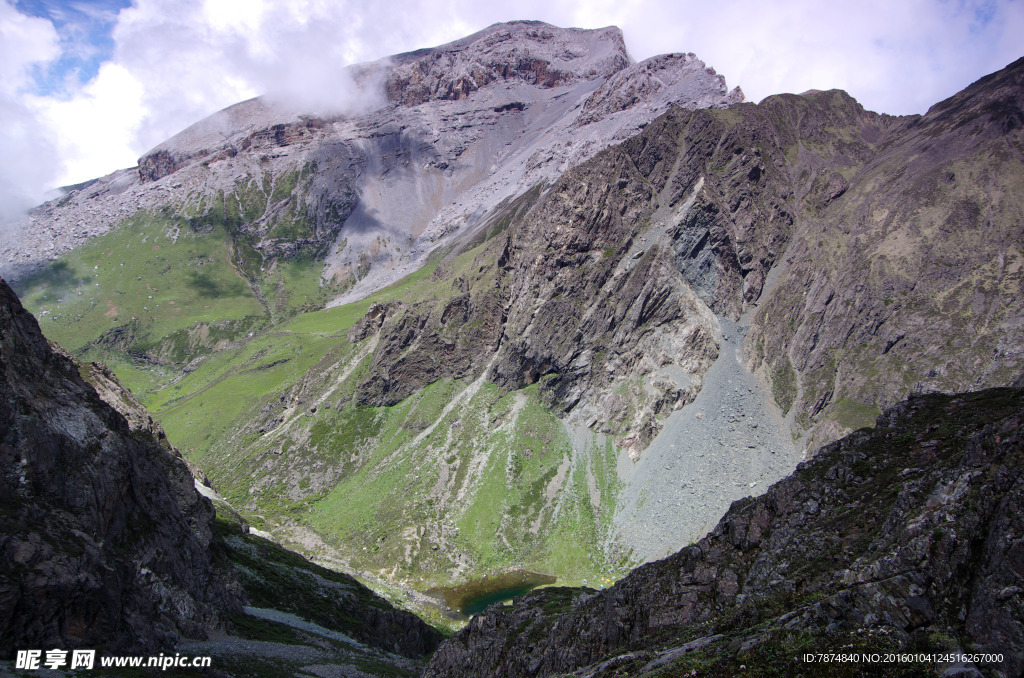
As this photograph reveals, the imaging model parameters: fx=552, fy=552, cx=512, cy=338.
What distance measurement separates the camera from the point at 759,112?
14075cm

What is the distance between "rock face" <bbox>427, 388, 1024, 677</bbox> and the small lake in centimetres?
4869

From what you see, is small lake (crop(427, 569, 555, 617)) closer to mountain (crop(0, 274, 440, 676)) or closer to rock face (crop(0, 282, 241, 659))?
mountain (crop(0, 274, 440, 676))

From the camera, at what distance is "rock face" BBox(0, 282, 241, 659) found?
2673cm

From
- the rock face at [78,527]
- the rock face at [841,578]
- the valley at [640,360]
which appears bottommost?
the rock face at [841,578]

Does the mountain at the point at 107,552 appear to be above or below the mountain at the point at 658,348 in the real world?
below

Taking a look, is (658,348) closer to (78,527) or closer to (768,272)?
(768,272)

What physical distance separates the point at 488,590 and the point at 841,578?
76.3 meters

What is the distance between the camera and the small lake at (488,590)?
85.6 m

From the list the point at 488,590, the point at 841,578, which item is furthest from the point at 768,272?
the point at 841,578

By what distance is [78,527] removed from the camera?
31.2m

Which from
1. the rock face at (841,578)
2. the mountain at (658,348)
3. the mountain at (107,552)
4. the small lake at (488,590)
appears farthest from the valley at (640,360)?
the mountain at (107,552)

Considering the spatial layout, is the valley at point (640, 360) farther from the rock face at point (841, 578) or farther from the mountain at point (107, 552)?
the mountain at point (107, 552)

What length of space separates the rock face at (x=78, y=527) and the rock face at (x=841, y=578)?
2004 centimetres

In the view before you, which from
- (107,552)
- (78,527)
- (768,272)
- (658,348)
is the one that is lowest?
(107,552)
